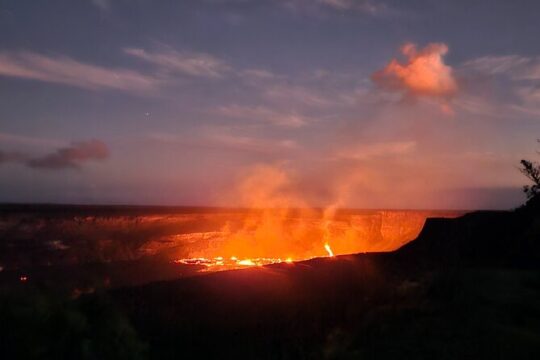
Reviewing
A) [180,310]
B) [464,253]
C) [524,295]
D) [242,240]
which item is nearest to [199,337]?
[180,310]

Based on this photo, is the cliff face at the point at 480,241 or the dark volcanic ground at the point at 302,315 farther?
the cliff face at the point at 480,241

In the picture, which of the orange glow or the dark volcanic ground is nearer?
the dark volcanic ground

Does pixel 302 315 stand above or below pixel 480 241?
below

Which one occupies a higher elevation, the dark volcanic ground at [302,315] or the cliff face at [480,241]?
the cliff face at [480,241]

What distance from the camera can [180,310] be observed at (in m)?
15.1

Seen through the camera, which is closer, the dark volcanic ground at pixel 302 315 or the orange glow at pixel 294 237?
the dark volcanic ground at pixel 302 315

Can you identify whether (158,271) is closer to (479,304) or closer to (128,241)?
(128,241)

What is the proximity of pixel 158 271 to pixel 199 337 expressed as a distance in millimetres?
11425

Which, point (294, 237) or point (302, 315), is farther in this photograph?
point (294, 237)

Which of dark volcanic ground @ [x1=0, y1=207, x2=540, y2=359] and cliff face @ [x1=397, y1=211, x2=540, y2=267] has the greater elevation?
cliff face @ [x1=397, y1=211, x2=540, y2=267]

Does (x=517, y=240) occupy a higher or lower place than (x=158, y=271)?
higher

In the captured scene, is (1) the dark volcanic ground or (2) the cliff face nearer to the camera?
(1) the dark volcanic ground

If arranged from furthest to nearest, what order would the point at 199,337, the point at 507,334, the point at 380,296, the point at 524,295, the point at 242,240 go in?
the point at 242,240
the point at 380,296
the point at 524,295
the point at 199,337
the point at 507,334

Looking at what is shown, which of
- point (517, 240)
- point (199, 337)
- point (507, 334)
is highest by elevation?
point (517, 240)
